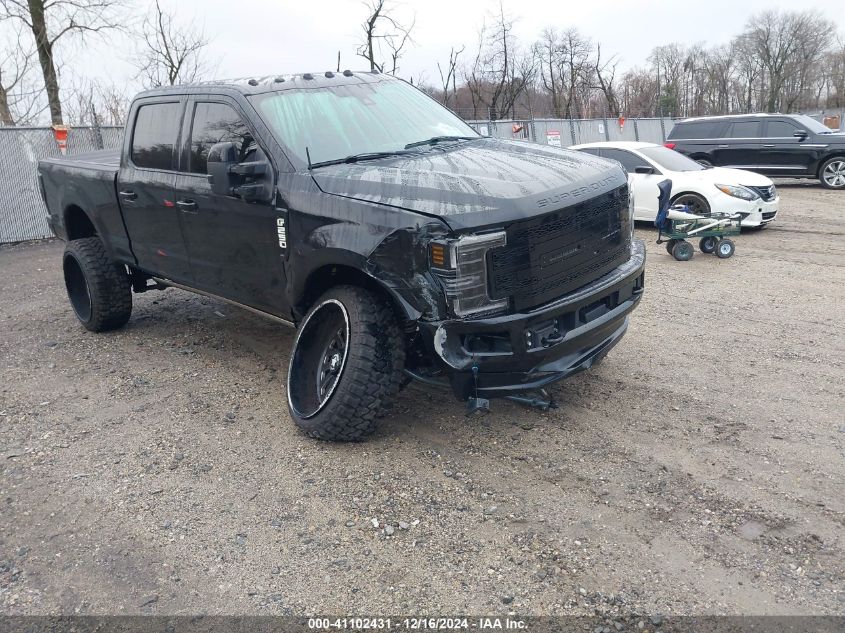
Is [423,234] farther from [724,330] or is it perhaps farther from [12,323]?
[12,323]

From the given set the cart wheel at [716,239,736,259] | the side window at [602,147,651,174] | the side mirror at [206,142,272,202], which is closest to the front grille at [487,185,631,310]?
the side mirror at [206,142,272,202]

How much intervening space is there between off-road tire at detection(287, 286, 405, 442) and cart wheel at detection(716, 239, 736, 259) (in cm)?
651

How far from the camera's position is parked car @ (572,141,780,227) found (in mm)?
10352

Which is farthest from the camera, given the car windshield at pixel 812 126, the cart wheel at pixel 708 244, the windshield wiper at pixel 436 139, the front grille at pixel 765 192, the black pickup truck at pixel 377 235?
the car windshield at pixel 812 126

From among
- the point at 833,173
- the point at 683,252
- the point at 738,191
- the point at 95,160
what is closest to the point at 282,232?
the point at 95,160

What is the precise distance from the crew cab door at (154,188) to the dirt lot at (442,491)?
918 millimetres

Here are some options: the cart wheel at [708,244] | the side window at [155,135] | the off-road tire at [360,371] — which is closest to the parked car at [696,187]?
the cart wheel at [708,244]

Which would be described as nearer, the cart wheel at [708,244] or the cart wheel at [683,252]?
the cart wheel at [683,252]

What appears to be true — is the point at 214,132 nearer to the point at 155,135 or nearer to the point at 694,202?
the point at 155,135

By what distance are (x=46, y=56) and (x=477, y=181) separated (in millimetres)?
18516

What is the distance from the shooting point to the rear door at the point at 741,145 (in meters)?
15.8

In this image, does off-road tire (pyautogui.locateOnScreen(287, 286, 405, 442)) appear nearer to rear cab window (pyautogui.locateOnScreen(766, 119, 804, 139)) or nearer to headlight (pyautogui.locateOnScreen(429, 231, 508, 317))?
headlight (pyautogui.locateOnScreen(429, 231, 508, 317))

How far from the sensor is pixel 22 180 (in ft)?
42.5

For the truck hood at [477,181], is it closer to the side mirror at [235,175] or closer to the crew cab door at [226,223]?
the side mirror at [235,175]
